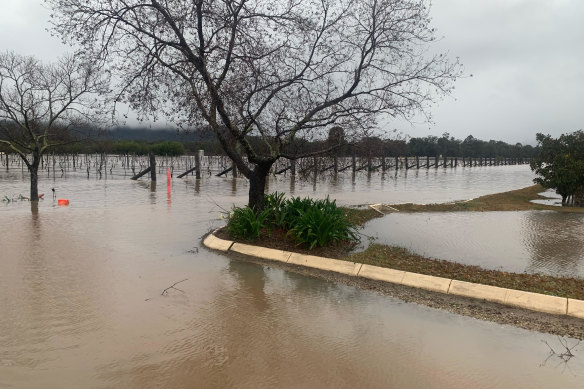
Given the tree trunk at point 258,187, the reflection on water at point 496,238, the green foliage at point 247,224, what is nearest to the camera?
the reflection on water at point 496,238

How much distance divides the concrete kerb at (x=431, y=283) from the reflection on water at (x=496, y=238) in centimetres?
218

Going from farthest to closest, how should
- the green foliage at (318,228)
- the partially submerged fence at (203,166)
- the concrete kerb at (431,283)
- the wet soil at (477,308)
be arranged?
the partially submerged fence at (203,166)
the green foliage at (318,228)
the concrete kerb at (431,283)
the wet soil at (477,308)

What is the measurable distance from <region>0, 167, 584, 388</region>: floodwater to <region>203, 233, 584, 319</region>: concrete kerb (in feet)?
2.11

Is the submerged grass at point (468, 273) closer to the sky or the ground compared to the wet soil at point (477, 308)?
closer to the sky

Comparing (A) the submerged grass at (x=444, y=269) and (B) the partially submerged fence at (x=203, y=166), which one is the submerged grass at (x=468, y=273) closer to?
(A) the submerged grass at (x=444, y=269)

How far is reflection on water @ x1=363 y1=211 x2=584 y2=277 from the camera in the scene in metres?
8.73

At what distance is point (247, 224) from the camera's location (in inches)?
379

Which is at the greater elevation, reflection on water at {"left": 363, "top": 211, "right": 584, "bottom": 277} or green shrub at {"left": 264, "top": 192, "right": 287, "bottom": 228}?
green shrub at {"left": 264, "top": 192, "right": 287, "bottom": 228}

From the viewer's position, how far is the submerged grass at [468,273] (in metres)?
6.39


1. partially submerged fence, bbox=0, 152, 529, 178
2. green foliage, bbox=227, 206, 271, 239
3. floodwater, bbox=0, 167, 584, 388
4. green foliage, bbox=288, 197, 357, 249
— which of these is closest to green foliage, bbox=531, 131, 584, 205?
partially submerged fence, bbox=0, 152, 529, 178

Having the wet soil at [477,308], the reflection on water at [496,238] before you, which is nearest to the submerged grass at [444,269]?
the wet soil at [477,308]

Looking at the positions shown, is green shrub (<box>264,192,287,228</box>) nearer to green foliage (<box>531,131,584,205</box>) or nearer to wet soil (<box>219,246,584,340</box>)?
wet soil (<box>219,246,584,340</box>)

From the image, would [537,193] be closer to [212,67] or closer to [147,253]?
Answer: [212,67]

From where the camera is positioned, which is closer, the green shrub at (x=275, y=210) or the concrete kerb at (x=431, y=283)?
the concrete kerb at (x=431, y=283)
